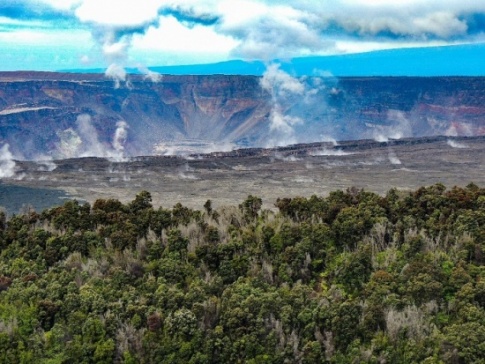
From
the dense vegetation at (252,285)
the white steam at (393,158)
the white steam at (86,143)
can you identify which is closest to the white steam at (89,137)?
the white steam at (86,143)

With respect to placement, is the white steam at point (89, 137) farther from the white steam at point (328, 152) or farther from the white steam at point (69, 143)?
the white steam at point (328, 152)

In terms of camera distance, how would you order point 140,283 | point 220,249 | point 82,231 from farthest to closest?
1. point 82,231
2. point 220,249
3. point 140,283

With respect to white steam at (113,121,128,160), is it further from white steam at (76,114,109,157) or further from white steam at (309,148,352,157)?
white steam at (309,148,352,157)

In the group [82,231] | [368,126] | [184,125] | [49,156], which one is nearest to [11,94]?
[49,156]

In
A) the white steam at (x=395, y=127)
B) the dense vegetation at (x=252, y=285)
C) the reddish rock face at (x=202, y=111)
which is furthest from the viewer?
the white steam at (x=395, y=127)

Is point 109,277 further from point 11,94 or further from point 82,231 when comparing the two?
point 11,94

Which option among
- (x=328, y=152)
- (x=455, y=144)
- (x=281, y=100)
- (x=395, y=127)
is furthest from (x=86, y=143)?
(x=455, y=144)
